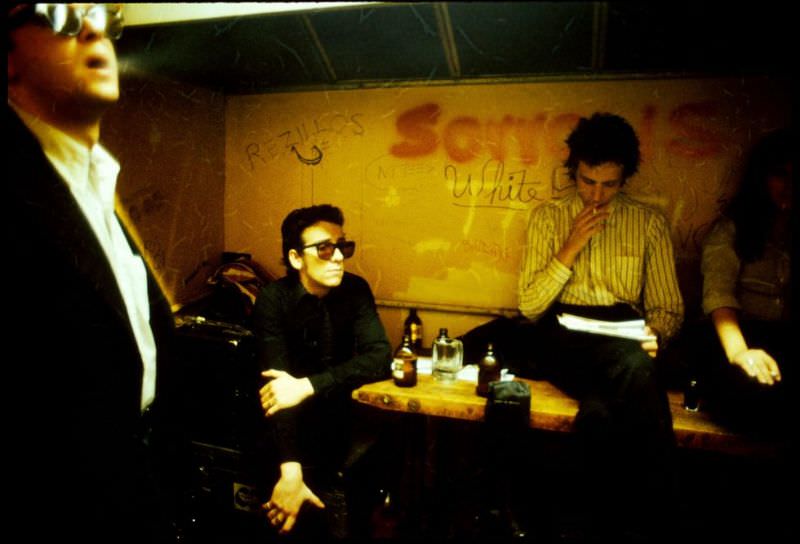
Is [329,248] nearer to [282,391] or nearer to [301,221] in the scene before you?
[301,221]

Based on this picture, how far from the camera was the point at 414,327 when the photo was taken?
10.0ft

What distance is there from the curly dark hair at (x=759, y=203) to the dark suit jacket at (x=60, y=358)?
258 centimetres

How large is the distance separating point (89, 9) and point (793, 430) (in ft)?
8.63

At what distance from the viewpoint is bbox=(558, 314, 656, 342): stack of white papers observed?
2.16 metres

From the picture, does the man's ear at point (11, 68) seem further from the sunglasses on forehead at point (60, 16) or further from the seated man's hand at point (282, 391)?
the seated man's hand at point (282, 391)

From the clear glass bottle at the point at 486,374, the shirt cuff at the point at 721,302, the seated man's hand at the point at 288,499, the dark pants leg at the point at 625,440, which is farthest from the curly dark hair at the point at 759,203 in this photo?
the seated man's hand at the point at 288,499

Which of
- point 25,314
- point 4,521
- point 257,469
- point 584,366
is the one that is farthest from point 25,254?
point 584,366

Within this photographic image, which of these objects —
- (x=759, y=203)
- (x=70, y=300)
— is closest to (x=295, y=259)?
(x=70, y=300)

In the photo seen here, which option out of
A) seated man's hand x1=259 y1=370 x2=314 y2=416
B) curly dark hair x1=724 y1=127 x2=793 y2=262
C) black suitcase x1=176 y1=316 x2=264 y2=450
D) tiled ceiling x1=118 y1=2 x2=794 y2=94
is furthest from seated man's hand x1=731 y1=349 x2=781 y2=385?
black suitcase x1=176 y1=316 x2=264 y2=450

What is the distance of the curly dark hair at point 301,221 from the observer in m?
2.34

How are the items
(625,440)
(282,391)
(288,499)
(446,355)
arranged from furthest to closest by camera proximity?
(446,355), (282,391), (288,499), (625,440)

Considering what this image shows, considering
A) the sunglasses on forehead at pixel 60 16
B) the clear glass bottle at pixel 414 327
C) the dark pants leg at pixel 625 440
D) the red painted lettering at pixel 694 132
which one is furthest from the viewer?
the clear glass bottle at pixel 414 327

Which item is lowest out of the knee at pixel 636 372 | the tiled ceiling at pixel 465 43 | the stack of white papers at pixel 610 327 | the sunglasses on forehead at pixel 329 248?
the knee at pixel 636 372

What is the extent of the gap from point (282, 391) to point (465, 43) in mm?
1965
